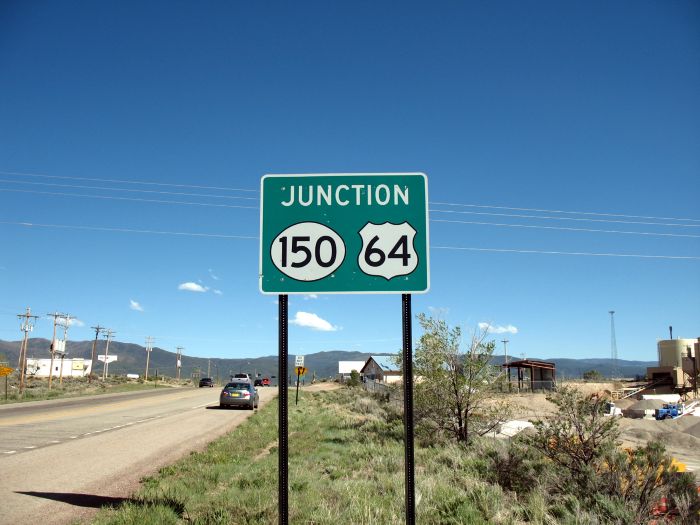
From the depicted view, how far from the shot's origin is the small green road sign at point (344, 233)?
15.5ft

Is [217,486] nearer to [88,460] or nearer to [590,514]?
[88,460]

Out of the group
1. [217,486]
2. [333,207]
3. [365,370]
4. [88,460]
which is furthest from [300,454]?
[365,370]

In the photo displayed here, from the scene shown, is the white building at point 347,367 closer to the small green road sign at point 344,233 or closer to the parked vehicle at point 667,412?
the parked vehicle at point 667,412

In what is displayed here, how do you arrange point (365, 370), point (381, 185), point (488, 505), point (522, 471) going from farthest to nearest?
point (365, 370)
point (522, 471)
point (488, 505)
point (381, 185)

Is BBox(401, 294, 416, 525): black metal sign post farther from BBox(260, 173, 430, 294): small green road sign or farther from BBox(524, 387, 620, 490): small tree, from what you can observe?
BBox(524, 387, 620, 490): small tree

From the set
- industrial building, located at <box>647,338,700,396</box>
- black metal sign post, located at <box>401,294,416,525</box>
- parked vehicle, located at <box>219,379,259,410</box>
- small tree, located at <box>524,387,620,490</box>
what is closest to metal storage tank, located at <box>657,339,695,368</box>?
industrial building, located at <box>647,338,700,396</box>

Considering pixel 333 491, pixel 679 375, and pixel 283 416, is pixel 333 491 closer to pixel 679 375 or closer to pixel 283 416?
pixel 283 416

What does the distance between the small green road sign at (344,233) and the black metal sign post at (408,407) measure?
211mm

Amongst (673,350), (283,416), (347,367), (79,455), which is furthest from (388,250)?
(347,367)

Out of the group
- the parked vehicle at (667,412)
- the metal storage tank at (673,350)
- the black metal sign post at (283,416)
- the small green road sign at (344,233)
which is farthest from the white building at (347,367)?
the small green road sign at (344,233)

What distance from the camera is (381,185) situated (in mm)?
4855

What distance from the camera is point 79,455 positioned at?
39.0 feet

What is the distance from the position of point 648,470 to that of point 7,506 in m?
8.90

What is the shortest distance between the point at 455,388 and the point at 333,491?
289 inches
